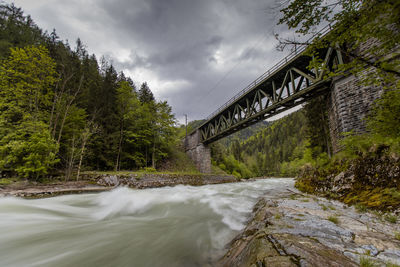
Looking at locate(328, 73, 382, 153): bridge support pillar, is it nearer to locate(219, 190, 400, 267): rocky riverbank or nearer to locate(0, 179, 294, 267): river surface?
locate(219, 190, 400, 267): rocky riverbank

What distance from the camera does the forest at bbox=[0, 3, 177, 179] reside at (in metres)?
10.7

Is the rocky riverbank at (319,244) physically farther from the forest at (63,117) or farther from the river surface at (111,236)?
the forest at (63,117)

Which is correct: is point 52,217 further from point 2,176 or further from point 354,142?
point 2,176

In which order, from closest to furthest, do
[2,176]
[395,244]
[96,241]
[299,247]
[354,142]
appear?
[299,247] < [395,244] < [96,241] < [354,142] < [2,176]

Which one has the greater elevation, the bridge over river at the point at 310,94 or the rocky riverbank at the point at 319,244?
the bridge over river at the point at 310,94

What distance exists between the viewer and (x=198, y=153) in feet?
86.9

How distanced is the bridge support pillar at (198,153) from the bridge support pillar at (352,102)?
18.4 m

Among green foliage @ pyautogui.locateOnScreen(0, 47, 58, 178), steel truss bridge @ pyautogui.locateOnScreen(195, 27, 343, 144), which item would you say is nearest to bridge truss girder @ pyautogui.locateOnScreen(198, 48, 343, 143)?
steel truss bridge @ pyautogui.locateOnScreen(195, 27, 343, 144)

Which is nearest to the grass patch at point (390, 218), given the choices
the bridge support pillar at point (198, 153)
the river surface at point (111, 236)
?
the river surface at point (111, 236)

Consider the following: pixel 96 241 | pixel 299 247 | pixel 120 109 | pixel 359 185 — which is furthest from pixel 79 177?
pixel 359 185

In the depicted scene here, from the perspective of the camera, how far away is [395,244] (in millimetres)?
1816

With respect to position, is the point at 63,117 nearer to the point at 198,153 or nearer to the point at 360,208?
the point at 198,153

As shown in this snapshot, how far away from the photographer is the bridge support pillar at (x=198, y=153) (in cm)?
2521

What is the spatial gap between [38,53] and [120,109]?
8687 millimetres
